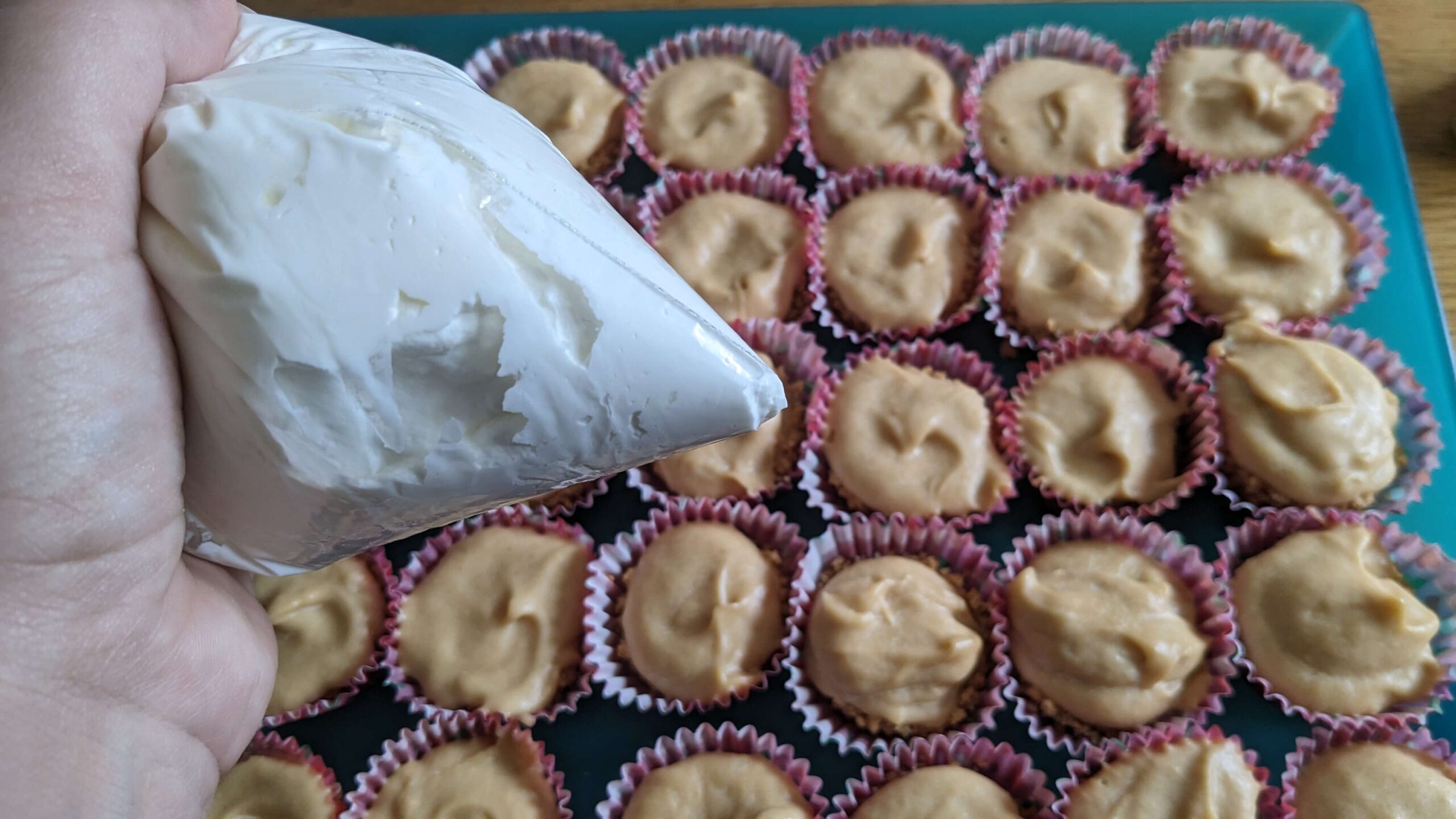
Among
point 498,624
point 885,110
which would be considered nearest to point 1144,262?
point 885,110

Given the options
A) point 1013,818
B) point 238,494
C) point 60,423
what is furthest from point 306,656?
point 1013,818

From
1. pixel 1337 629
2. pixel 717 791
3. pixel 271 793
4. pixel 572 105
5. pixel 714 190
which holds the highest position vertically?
pixel 572 105

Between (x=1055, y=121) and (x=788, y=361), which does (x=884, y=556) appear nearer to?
(x=788, y=361)

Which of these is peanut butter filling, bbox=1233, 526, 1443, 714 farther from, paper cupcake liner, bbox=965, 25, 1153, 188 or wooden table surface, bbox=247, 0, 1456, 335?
paper cupcake liner, bbox=965, 25, 1153, 188

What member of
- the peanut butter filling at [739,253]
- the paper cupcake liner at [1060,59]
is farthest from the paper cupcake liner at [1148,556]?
the paper cupcake liner at [1060,59]

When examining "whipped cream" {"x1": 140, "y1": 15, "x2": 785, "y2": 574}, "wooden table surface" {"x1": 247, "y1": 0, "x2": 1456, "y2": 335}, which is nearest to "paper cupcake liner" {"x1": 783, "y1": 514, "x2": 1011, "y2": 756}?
"whipped cream" {"x1": 140, "y1": 15, "x2": 785, "y2": 574}
